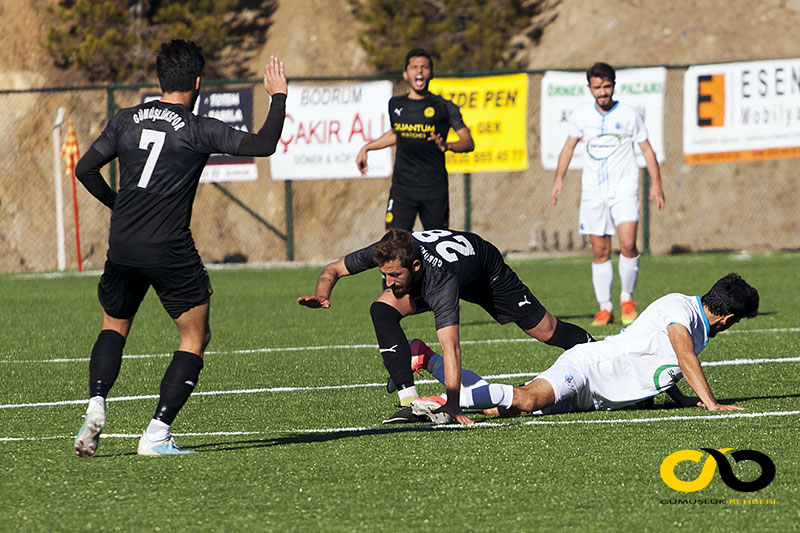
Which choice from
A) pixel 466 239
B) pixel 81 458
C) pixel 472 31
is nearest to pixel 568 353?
pixel 466 239

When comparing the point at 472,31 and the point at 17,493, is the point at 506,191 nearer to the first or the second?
the point at 472,31

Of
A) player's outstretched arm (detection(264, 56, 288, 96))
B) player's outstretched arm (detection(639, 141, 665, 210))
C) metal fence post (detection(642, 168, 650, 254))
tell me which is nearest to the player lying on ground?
player's outstretched arm (detection(264, 56, 288, 96))

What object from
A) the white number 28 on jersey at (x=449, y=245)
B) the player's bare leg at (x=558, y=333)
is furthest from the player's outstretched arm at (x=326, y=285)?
the player's bare leg at (x=558, y=333)

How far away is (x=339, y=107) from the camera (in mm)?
20156

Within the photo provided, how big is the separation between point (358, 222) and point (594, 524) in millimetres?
21066

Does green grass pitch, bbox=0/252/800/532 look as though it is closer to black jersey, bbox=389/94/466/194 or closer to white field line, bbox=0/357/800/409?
white field line, bbox=0/357/800/409

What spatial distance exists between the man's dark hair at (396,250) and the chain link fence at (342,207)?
16.7 metres

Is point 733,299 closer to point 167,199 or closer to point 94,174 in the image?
point 167,199

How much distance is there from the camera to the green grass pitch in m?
4.88

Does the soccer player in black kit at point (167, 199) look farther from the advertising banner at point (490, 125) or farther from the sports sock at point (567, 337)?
the advertising banner at point (490, 125)

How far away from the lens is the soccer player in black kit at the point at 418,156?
1140 cm

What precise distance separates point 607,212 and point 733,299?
5.13 m

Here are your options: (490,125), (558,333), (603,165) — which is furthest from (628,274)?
(490,125)

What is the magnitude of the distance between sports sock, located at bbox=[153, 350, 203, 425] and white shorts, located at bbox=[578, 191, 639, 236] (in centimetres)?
646
